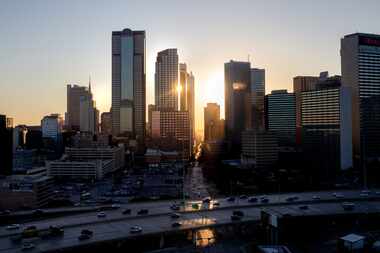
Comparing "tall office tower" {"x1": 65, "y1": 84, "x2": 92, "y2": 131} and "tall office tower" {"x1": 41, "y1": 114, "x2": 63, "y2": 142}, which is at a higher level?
"tall office tower" {"x1": 65, "y1": 84, "x2": 92, "y2": 131}

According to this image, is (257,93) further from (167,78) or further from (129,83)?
(129,83)

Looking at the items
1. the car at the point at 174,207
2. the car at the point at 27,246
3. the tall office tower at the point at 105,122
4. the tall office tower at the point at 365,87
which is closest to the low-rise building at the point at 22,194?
the car at the point at 174,207

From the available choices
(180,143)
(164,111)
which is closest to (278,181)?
(180,143)

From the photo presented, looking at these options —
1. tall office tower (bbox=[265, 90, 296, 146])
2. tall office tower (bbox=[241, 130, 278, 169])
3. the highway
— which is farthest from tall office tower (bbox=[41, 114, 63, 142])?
the highway

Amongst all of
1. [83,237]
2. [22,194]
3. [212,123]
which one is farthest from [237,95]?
[83,237]

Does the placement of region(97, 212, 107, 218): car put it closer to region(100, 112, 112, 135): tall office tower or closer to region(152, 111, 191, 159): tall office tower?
region(152, 111, 191, 159): tall office tower

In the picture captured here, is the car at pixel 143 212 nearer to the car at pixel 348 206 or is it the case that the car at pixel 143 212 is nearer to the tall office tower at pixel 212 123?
the car at pixel 348 206
